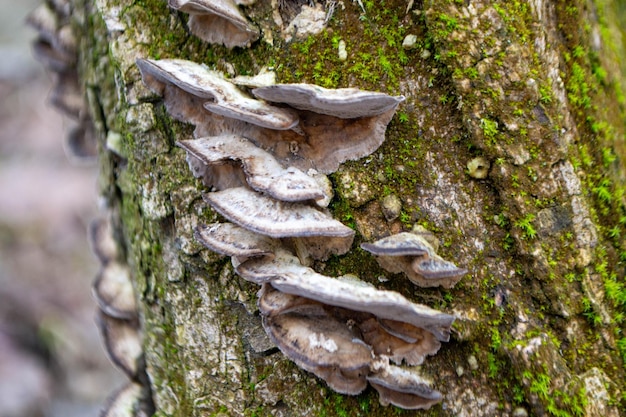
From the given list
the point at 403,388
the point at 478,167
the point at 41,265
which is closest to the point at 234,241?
the point at 403,388

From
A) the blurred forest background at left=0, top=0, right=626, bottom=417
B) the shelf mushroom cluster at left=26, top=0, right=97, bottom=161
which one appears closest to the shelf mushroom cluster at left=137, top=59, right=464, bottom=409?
the shelf mushroom cluster at left=26, top=0, right=97, bottom=161

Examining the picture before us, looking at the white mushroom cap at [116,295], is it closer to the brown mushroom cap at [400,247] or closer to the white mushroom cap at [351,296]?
the white mushroom cap at [351,296]

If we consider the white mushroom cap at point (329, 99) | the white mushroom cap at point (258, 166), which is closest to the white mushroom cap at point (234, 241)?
the white mushroom cap at point (258, 166)

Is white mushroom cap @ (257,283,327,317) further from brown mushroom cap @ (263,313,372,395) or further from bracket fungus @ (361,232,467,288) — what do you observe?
bracket fungus @ (361,232,467,288)

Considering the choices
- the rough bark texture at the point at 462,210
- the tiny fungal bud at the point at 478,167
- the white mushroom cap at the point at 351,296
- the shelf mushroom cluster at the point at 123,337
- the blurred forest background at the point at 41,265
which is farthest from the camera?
the blurred forest background at the point at 41,265

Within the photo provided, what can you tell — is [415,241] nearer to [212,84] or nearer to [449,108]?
[449,108]
